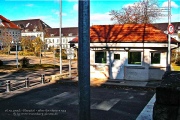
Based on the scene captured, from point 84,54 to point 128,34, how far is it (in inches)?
644

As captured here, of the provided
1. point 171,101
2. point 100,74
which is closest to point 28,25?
point 100,74

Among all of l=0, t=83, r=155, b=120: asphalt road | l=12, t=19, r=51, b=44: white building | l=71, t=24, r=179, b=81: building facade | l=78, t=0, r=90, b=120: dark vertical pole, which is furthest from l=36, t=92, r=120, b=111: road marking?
l=12, t=19, r=51, b=44: white building

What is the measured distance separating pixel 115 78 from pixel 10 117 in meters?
10.3

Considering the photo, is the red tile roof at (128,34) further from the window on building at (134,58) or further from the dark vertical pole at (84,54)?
the dark vertical pole at (84,54)

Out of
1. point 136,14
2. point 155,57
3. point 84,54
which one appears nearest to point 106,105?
point 155,57

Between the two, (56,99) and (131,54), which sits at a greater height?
(131,54)

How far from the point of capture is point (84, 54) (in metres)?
2.06

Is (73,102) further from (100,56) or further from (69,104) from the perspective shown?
(100,56)

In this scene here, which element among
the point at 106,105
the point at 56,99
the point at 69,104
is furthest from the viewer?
the point at 56,99

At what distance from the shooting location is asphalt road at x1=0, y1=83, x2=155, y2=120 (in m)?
8.66

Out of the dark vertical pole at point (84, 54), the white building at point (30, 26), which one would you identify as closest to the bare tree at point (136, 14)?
the dark vertical pole at point (84, 54)

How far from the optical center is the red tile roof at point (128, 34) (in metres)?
16.8

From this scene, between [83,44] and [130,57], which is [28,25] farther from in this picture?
[83,44]

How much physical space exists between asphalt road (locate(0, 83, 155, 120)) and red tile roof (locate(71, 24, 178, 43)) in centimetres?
441
